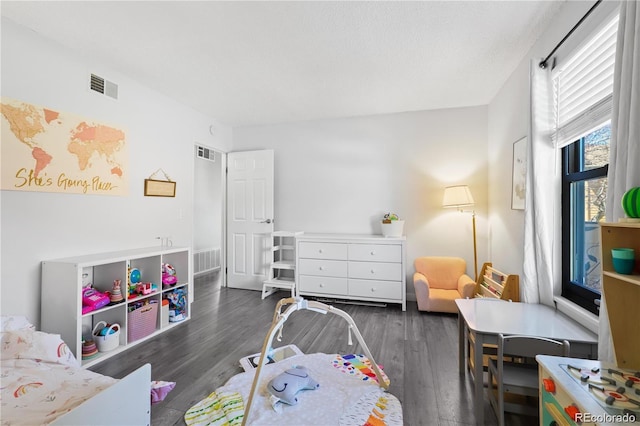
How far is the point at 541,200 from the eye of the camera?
6.38 ft

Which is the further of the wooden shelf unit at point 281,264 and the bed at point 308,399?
the wooden shelf unit at point 281,264

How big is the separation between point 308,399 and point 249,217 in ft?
9.87

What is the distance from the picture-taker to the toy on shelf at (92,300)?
7.21ft

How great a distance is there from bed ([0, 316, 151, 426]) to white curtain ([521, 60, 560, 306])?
2511 mm

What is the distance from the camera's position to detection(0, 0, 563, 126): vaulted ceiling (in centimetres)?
189

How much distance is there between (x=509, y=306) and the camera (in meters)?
1.93

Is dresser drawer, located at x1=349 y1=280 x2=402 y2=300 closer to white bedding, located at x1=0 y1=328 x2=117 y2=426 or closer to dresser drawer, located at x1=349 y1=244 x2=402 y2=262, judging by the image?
dresser drawer, located at x1=349 y1=244 x2=402 y2=262

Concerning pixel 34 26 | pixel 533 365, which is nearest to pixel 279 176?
pixel 34 26

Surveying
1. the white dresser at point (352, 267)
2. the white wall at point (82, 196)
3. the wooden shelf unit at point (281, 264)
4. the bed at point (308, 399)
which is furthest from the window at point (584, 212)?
the white wall at point (82, 196)

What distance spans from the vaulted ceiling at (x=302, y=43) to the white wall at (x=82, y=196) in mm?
177

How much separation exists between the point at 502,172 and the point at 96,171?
412cm

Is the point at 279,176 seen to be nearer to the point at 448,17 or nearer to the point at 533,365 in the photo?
the point at 448,17

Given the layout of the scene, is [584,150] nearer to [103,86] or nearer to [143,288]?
[143,288]

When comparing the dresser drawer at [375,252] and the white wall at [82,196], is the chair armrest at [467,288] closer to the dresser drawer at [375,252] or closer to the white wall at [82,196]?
the dresser drawer at [375,252]
